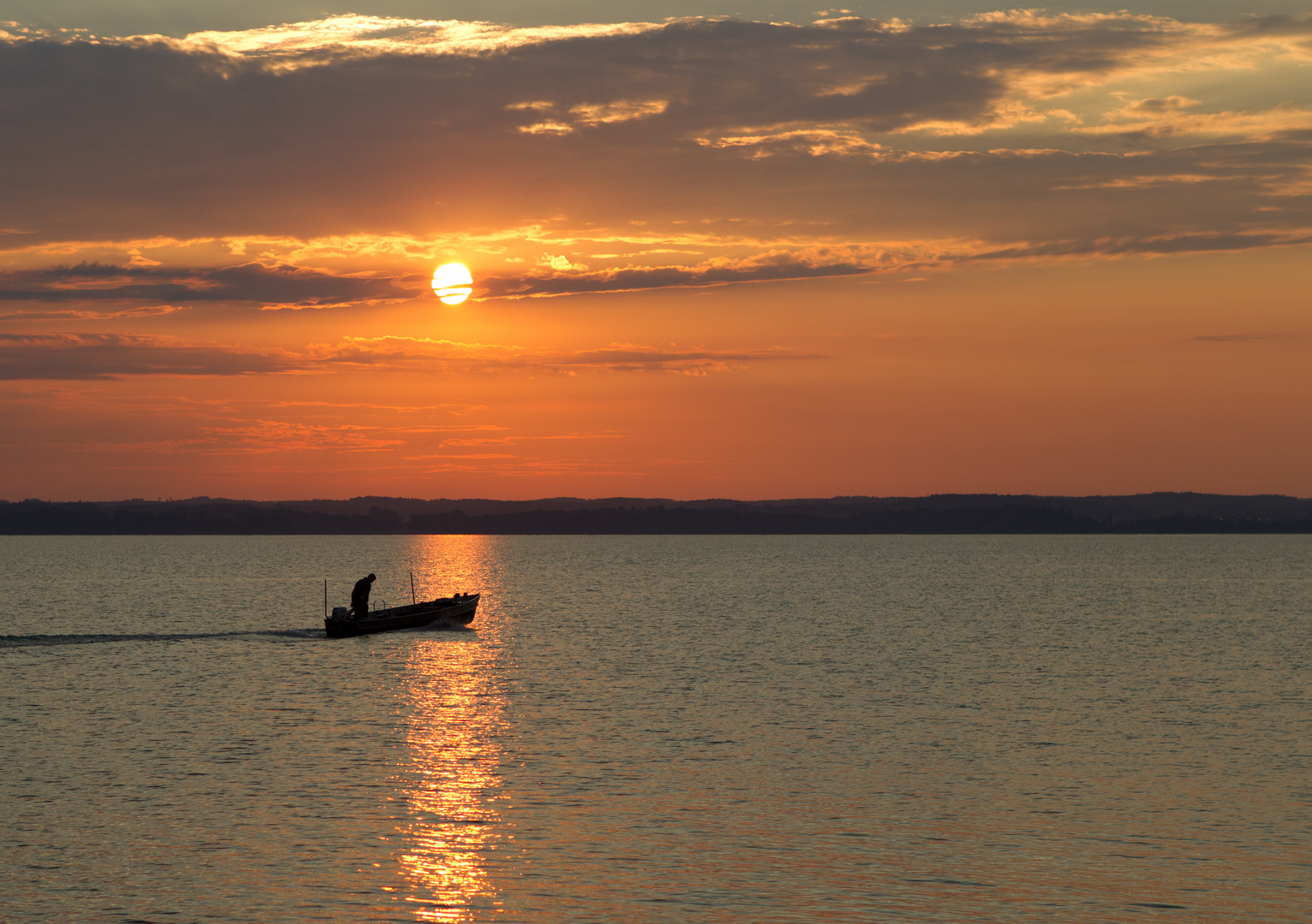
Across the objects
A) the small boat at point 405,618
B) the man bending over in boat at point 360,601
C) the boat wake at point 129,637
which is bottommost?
the boat wake at point 129,637

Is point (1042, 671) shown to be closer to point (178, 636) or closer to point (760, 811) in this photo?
point (760, 811)

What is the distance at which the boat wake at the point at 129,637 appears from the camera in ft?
260

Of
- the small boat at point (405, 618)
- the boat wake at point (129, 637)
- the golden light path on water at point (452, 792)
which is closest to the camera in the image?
the golden light path on water at point (452, 792)

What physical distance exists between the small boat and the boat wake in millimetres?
7238

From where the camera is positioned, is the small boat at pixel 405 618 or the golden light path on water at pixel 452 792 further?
the small boat at pixel 405 618

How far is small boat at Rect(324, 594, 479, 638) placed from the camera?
80250mm

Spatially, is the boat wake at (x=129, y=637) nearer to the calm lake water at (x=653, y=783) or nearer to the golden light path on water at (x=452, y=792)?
the calm lake water at (x=653, y=783)

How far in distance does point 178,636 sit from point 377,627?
50.7 ft

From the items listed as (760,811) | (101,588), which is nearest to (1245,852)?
(760,811)

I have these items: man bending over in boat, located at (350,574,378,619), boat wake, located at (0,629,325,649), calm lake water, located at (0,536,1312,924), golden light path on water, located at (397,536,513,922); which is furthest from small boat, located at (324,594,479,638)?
golden light path on water, located at (397,536,513,922)

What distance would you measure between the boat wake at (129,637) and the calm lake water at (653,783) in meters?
0.49

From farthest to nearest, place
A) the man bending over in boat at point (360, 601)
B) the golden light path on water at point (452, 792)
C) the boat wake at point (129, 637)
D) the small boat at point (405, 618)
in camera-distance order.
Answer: the man bending over in boat at point (360, 601) → the small boat at point (405, 618) → the boat wake at point (129, 637) → the golden light path on water at point (452, 792)

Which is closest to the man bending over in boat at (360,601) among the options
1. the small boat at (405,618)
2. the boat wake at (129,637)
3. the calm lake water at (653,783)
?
the small boat at (405,618)

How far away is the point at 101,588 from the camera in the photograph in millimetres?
159750
